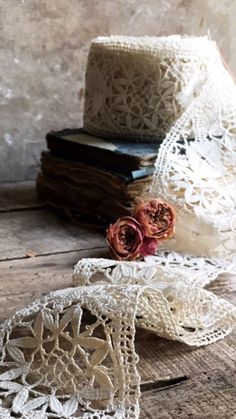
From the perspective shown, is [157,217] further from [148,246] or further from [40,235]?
[40,235]

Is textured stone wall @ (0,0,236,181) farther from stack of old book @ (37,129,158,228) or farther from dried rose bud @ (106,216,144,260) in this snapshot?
dried rose bud @ (106,216,144,260)

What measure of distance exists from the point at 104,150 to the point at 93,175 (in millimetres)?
33

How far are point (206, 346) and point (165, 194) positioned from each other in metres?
0.22

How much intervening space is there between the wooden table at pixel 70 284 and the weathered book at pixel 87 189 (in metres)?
0.02

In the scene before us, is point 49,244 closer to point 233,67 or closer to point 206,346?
point 206,346

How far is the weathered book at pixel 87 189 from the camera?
75cm

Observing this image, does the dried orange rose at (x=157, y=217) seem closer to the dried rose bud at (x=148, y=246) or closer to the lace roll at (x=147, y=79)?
the dried rose bud at (x=148, y=246)

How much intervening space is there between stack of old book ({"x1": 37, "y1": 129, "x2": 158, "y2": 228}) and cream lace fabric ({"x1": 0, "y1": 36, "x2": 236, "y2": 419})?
3 cm

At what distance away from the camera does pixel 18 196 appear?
938 millimetres

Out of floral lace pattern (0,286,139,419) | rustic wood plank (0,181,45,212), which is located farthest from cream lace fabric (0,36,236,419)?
rustic wood plank (0,181,45,212)

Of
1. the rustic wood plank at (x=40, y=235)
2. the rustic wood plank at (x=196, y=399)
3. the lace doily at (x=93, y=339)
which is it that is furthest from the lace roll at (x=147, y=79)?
the rustic wood plank at (x=196, y=399)

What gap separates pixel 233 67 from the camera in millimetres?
1162

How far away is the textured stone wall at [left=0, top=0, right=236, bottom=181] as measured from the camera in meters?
0.98

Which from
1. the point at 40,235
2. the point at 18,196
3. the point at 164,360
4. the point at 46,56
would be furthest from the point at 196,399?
the point at 46,56
